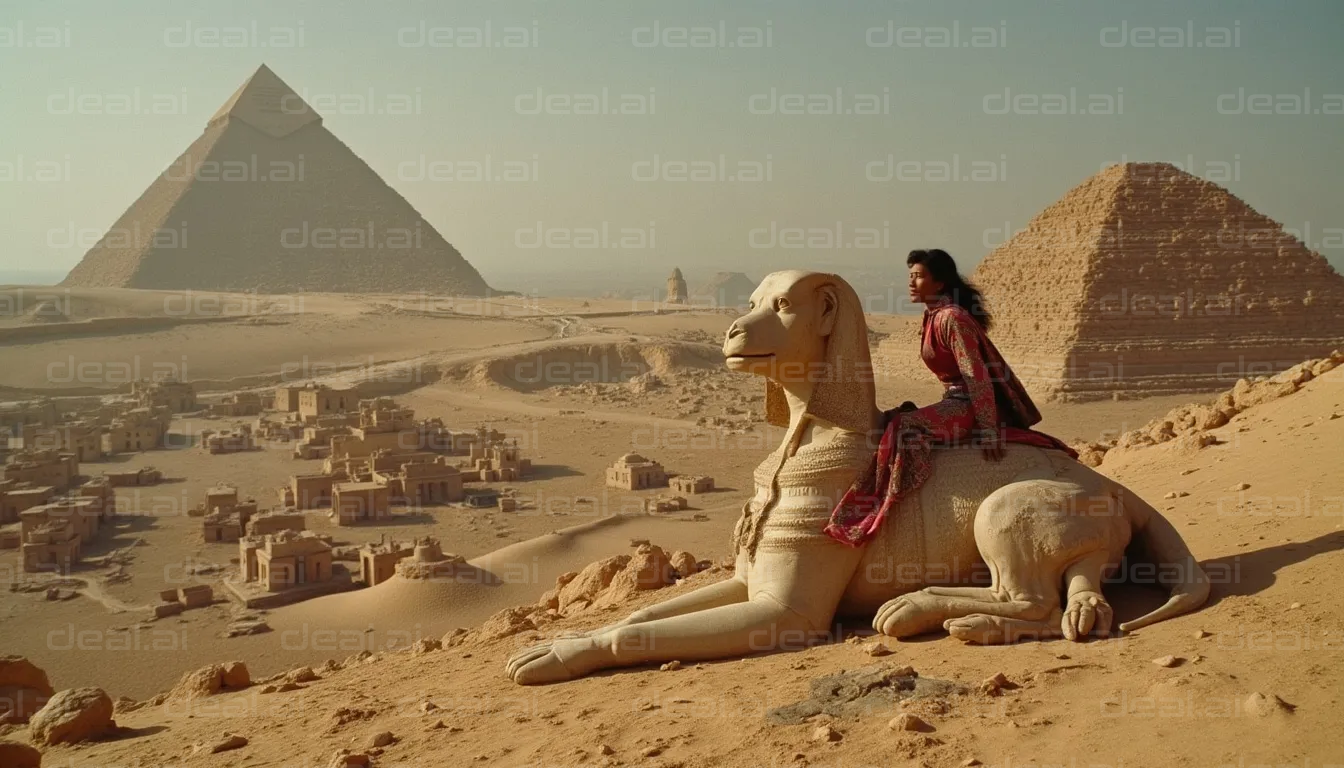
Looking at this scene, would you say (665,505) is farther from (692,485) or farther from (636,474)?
(636,474)

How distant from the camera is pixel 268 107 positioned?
94375mm

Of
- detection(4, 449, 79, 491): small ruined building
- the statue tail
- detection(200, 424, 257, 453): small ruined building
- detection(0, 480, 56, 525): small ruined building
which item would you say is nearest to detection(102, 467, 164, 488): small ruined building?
detection(4, 449, 79, 491): small ruined building

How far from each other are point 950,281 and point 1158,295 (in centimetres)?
3065

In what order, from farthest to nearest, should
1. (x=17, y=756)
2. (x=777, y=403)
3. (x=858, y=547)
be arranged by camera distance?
(x=777, y=403), (x=858, y=547), (x=17, y=756)

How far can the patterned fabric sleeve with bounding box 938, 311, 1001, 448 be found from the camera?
167 inches

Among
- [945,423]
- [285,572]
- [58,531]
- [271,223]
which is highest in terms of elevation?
[271,223]

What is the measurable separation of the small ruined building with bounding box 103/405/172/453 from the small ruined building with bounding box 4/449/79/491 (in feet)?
13.0

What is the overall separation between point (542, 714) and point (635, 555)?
3430 mm

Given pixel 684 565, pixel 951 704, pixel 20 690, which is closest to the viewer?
pixel 951 704

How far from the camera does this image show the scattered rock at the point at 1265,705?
2939 millimetres

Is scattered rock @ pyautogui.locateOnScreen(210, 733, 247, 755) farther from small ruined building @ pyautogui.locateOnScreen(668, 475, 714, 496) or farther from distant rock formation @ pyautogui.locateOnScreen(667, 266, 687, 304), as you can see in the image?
distant rock formation @ pyautogui.locateOnScreen(667, 266, 687, 304)

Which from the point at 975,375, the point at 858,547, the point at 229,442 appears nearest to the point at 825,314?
the point at 975,375

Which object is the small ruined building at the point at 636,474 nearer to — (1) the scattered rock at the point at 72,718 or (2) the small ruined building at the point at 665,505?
(2) the small ruined building at the point at 665,505

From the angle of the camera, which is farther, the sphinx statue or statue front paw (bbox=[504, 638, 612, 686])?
statue front paw (bbox=[504, 638, 612, 686])
